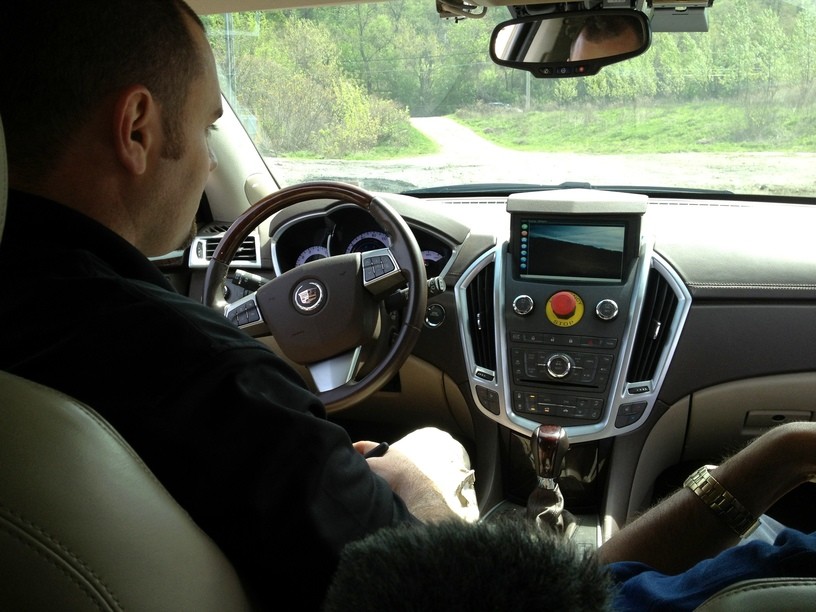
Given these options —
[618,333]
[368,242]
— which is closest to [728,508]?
[618,333]

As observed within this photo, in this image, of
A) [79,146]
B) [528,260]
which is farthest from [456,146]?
[79,146]

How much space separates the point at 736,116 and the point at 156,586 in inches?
111

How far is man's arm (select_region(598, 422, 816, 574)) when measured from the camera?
1638mm

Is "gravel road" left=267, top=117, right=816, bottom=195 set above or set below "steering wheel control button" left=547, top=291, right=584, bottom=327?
above

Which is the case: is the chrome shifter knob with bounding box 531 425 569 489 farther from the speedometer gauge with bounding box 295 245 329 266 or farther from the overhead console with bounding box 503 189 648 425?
the speedometer gauge with bounding box 295 245 329 266

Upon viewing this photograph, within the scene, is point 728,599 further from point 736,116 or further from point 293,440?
point 736,116

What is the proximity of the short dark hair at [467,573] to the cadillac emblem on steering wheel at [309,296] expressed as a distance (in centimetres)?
202

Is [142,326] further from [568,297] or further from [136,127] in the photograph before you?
[568,297]

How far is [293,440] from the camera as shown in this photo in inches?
49.2

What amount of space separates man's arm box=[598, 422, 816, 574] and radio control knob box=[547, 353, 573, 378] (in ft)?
3.98

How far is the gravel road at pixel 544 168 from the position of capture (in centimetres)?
331

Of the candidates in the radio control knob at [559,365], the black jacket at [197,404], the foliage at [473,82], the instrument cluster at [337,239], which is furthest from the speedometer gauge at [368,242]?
the black jacket at [197,404]

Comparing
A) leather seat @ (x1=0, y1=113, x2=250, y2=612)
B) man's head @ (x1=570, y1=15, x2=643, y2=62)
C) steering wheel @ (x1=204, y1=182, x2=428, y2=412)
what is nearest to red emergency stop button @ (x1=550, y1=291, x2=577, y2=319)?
steering wheel @ (x1=204, y1=182, x2=428, y2=412)

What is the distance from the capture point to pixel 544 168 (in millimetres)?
3576
